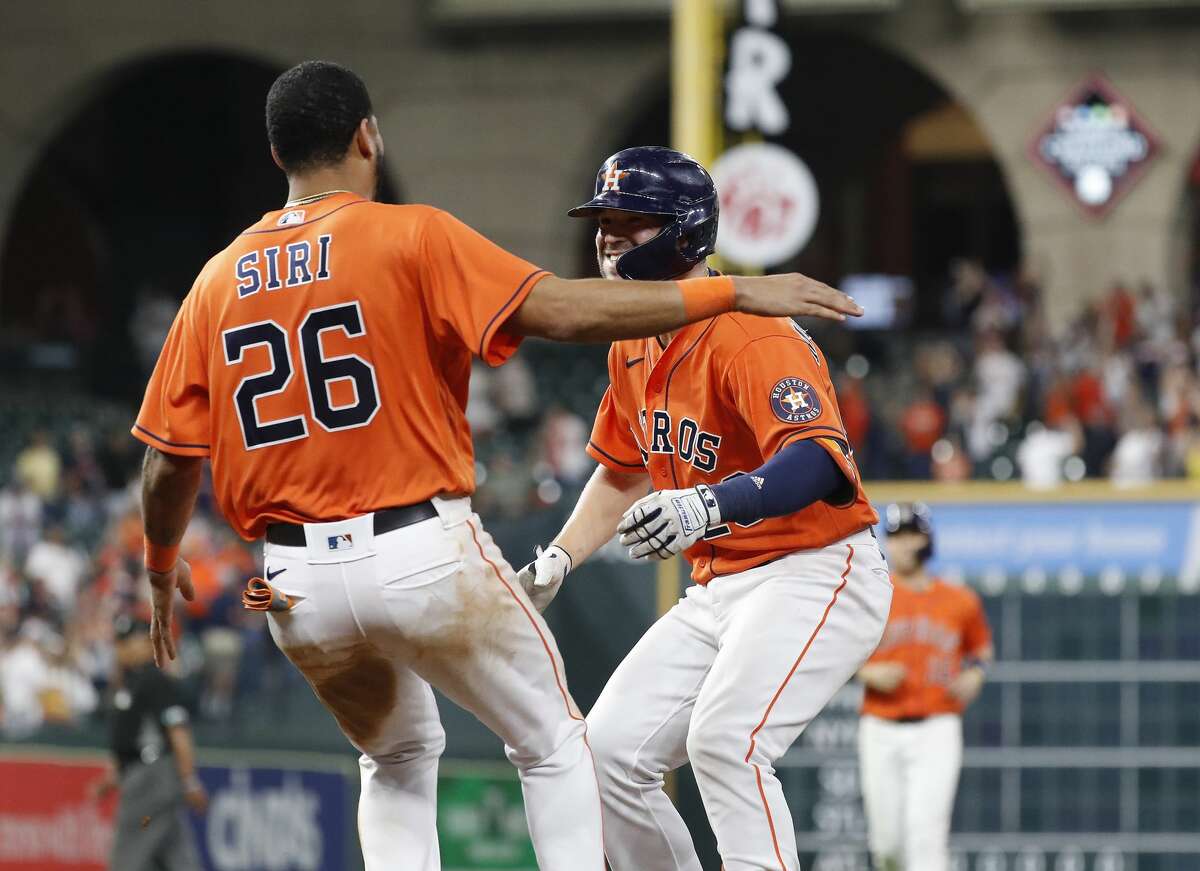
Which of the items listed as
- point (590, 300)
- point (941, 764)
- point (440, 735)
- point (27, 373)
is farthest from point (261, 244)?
point (27, 373)

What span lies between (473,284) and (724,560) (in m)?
1.18

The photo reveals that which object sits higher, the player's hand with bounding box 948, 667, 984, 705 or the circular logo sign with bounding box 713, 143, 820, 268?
the circular logo sign with bounding box 713, 143, 820, 268

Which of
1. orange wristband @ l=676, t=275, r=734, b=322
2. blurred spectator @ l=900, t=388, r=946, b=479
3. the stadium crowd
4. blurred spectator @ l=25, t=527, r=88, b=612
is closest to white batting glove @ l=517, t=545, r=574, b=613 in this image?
orange wristband @ l=676, t=275, r=734, b=322

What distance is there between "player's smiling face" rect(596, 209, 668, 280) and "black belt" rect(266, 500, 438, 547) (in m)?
0.96

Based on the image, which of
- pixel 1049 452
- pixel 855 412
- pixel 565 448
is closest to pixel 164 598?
pixel 1049 452

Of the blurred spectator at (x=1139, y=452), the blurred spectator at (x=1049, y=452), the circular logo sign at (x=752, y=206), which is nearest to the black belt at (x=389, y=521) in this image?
the circular logo sign at (x=752, y=206)

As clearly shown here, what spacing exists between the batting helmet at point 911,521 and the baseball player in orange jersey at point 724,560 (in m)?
4.12

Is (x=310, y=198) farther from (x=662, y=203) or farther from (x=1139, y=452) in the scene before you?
A: (x=1139, y=452)

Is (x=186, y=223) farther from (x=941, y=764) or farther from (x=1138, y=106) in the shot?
(x=941, y=764)

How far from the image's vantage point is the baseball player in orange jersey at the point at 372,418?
4184mm

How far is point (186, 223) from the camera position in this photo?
26250 millimetres

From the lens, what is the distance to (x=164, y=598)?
4.70m

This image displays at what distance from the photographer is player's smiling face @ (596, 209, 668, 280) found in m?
4.94

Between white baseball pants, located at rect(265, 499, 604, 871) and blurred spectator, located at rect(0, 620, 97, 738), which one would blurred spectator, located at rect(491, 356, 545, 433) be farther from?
white baseball pants, located at rect(265, 499, 604, 871)
